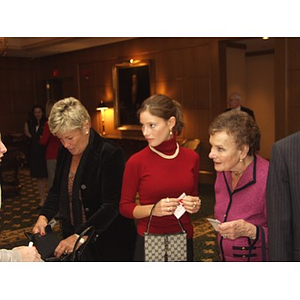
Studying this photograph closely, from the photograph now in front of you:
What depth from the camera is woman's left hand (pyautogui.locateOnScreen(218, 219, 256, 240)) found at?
6.38ft

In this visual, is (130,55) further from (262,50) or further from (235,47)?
(262,50)

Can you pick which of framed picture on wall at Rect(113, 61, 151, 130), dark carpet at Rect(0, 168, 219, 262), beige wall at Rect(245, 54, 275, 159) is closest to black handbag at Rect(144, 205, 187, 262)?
dark carpet at Rect(0, 168, 219, 262)

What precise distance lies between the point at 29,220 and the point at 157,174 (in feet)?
16.7

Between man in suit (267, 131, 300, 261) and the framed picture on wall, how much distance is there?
946 centimetres

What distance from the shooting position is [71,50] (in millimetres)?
13312

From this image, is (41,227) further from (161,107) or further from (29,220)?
(29,220)

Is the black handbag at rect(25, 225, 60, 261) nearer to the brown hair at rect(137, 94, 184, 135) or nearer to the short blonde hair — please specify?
the short blonde hair

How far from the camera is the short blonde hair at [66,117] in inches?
97.0

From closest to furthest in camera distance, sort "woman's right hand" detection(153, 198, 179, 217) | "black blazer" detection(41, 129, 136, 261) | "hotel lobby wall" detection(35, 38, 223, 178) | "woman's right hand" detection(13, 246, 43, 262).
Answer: "woman's right hand" detection(13, 246, 43, 262), "woman's right hand" detection(153, 198, 179, 217), "black blazer" detection(41, 129, 136, 261), "hotel lobby wall" detection(35, 38, 223, 178)

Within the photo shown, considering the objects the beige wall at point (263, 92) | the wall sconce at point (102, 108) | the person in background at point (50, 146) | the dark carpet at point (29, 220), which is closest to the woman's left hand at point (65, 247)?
the dark carpet at point (29, 220)

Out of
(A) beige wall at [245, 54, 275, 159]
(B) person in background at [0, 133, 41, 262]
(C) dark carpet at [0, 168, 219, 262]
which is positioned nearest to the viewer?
(B) person in background at [0, 133, 41, 262]

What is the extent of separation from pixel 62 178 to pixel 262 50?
11.5 metres

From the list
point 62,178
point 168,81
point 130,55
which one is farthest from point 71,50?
point 62,178

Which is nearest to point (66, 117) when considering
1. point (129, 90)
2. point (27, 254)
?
point (27, 254)
